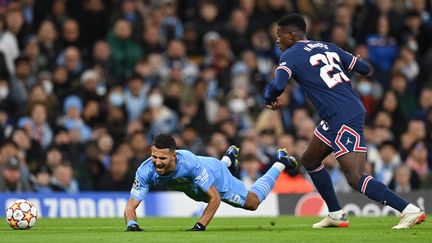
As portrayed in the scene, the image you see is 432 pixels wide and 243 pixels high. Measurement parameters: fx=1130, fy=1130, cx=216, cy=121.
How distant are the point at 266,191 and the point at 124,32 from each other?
8.35 m

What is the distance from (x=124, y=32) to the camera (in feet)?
68.6

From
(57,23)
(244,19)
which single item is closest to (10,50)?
(57,23)

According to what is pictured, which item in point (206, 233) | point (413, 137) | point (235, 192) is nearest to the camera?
point (206, 233)

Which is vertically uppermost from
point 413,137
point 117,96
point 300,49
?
point 300,49

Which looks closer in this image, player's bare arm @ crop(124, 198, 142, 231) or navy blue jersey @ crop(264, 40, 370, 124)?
player's bare arm @ crop(124, 198, 142, 231)

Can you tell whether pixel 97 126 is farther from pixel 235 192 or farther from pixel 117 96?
pixel 235 192

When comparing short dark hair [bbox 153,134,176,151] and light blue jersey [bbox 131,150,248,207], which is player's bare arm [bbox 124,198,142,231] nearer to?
light blue jersey [bbox 131,150,248,207]

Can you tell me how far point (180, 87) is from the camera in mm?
20859

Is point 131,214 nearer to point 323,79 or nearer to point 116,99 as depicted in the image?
point 323,79

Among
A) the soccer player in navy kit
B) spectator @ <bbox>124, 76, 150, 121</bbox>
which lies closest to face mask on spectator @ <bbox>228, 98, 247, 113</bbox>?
spectator @ <bbox>124, 76, 150, 121</bbox>

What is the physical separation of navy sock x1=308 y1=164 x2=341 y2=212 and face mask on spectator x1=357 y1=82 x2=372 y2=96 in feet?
30.1

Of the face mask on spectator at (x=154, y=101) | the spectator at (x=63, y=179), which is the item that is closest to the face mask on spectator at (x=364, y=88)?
the face mask on spectator at (x=154, y=101)

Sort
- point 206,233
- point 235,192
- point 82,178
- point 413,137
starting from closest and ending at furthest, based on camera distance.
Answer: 1. point 206,233
2. point 235,192
3. point 82,178
4. point 413,137

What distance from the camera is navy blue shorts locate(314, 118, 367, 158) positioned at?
12109 millimetres
